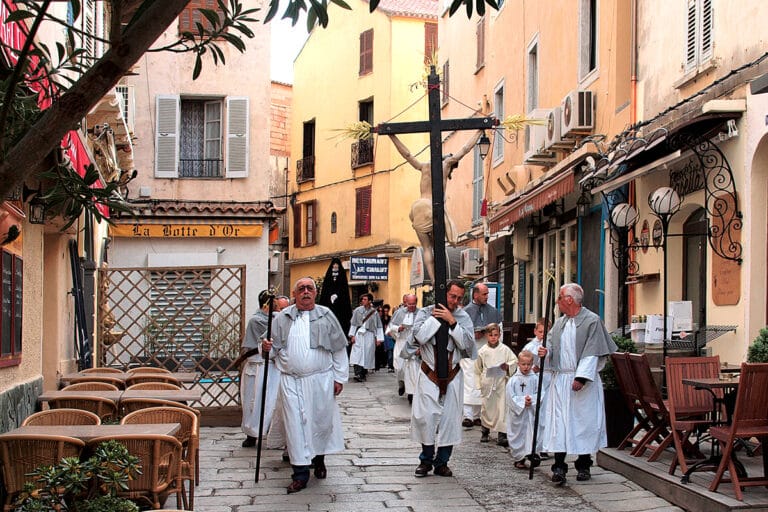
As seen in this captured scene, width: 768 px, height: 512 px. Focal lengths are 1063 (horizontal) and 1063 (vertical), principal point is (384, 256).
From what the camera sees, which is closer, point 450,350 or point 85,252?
point 450,350

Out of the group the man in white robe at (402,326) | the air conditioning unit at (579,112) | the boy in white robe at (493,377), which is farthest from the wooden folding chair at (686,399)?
the man in white robe at (402,326)

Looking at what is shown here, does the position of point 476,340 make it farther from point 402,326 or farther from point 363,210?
point 363,210

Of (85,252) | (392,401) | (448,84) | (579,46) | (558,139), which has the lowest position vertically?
(392,401)

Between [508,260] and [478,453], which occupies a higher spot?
[508,260]

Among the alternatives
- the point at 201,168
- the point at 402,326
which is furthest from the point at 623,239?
the point at 201,168

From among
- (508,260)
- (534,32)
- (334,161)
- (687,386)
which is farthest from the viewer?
(334,161)

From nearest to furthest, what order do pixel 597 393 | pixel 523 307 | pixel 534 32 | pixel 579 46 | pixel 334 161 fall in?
pixel 597 393 < pixel 579 46 < pixel 534 32 < pixel 523 307 < pixel 334 161

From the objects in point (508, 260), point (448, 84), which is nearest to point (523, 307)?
point (508, 260)

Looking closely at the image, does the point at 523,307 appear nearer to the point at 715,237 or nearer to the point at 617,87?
the point at 617,87

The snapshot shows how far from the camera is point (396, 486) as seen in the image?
916 centimetres

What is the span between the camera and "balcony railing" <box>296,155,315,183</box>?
42938mm

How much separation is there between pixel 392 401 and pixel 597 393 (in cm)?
848

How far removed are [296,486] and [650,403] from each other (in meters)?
3.12

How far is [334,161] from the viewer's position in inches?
1617
